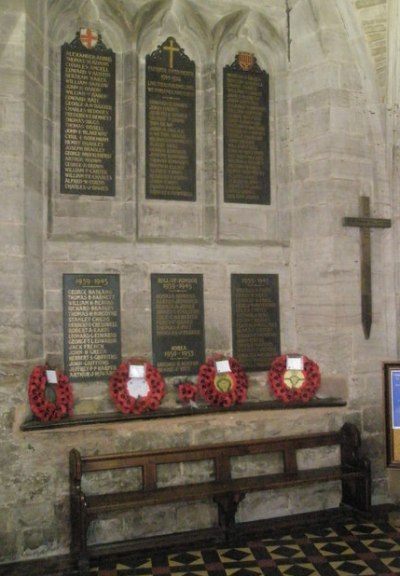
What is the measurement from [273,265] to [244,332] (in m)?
0.72

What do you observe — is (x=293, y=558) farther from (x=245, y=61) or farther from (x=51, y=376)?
(x=245, y=61)

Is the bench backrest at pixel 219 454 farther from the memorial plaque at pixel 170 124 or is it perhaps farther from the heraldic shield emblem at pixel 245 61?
the heraldic shield emblem at pixel 245 61

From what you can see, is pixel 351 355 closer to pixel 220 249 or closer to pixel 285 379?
pixel 285 379

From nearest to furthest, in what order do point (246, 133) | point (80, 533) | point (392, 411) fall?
1. point (80, 533)
2. point (392, 411)
3. point (246, 133)

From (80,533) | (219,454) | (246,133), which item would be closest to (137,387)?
(219,454)

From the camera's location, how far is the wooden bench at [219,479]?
4.39 metres

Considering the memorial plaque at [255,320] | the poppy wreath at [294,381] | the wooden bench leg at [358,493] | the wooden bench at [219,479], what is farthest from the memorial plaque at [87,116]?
the wooden bench leg at [358,493]

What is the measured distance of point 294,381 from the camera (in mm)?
5363

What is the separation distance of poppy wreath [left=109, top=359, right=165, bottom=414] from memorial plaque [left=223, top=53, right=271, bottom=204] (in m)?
1.82

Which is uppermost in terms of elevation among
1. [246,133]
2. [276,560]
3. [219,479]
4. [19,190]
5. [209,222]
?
[246,133]

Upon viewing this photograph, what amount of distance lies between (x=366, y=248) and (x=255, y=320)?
123 cm

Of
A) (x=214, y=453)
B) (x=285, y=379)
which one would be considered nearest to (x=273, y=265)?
(x=285, y=379)

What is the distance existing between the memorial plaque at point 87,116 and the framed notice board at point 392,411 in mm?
2901

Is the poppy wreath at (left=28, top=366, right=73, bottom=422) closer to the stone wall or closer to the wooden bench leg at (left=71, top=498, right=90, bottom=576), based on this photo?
the stone wall
